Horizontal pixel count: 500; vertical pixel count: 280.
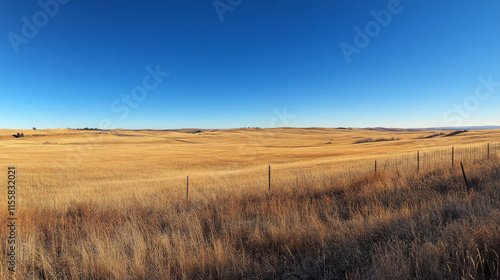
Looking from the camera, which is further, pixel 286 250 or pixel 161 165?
pixel 161 165

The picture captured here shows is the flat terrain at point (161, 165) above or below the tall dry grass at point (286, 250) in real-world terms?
below

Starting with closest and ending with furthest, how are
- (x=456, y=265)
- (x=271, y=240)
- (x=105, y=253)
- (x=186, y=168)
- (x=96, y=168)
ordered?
(x=456, y=265) → (x=105, y=253) → (x=271, y=240) → (x=96, y=168) → (x=186, y=168)

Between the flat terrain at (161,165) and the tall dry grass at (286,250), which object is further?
the flat terrain at (161,165)

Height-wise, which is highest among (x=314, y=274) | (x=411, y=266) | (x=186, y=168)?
(x=411, y=266)

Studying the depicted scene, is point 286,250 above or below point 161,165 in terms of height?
above

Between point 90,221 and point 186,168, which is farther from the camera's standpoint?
point 186,168

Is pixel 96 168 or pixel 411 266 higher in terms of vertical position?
pixel 411 266

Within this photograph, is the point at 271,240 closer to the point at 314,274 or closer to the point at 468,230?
the point at 314,274

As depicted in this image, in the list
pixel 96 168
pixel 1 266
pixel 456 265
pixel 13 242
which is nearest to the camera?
pixel 456 265

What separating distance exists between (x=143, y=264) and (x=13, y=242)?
10.6ft

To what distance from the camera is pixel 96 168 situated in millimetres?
27281

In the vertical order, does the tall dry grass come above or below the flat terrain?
above

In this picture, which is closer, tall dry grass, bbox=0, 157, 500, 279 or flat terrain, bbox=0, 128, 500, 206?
tall dry grass, bbox=0, 157, 500, 279

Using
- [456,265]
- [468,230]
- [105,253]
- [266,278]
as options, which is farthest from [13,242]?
[468,230]
